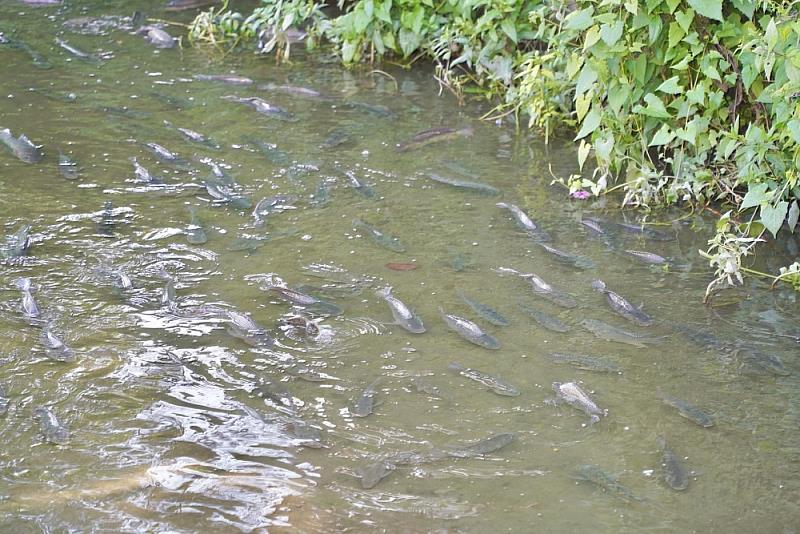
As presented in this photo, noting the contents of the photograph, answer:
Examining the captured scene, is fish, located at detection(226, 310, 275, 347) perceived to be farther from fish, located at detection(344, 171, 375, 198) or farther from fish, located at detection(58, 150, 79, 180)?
fish, located at detection(58, 150, 79, 180)

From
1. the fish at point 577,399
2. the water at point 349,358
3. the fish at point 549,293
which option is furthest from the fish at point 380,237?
the fish at point 577,399

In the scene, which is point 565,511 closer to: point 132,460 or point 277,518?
point 277,518

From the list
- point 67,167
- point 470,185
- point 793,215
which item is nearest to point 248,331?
point 470,185

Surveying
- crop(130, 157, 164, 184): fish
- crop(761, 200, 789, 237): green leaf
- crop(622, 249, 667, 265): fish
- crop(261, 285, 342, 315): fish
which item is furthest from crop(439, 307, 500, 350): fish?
crop(130, 157, 164, 184): fish

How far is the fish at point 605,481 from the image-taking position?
12.3 ft

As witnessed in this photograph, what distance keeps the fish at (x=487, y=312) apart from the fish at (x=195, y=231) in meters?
1.68

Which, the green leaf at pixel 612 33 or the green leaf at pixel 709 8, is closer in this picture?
the green leaf at pixel 709 8

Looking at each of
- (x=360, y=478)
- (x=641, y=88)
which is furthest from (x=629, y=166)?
(x=360, y=478)

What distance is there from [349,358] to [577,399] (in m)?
1.12

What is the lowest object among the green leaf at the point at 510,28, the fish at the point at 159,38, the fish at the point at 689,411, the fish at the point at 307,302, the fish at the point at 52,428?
the fish at the point at 52,428

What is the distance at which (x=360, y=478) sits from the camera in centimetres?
385

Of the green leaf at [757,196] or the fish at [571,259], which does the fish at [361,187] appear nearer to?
the fish at [571,259]

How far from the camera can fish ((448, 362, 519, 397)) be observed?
4398 mm

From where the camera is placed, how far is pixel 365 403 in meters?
4.30
